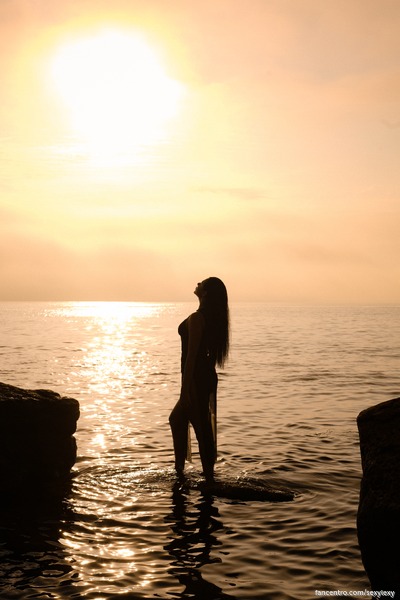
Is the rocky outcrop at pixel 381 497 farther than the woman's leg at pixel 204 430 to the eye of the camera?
No

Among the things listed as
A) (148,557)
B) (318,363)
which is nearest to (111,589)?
(148,557)

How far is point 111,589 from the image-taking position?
6.34m

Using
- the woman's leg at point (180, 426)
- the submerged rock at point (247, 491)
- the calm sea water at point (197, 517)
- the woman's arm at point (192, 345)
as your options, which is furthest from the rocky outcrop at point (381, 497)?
the woman's leg at point (180, 426)

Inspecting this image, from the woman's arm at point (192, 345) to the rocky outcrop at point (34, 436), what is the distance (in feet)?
7.26

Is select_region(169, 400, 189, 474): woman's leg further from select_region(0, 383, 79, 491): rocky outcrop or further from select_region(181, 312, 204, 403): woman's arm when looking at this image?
select_region(0, 383, 79, 491): rocky outcrop

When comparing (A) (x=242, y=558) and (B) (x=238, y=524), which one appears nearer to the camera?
(A) (x=242, y=558)

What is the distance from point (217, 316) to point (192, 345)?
0.58 m

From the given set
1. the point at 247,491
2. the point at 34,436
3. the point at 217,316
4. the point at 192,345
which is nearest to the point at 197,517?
the point at 247,491

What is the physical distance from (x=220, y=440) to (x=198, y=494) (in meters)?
4.43

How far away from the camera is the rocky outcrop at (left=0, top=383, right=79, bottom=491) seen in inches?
387

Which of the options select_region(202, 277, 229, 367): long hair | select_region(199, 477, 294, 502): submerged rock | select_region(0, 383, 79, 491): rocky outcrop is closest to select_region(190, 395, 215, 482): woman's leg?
select_region(199, 477, 294, 502): submerged rock

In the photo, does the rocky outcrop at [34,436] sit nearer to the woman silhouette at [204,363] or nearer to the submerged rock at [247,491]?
the woman silhouette at [204,363]

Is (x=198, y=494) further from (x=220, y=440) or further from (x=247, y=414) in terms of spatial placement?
(x=247, y=414)

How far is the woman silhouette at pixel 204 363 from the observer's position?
945 centimetres
